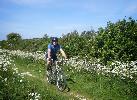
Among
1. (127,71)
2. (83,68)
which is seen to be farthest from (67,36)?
(127,71)

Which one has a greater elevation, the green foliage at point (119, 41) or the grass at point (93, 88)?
the green foliage at point (119, 41)

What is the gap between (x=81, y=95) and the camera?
15.4m

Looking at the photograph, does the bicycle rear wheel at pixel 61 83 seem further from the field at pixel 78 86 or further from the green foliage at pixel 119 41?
the green foliage at pixel 119 41

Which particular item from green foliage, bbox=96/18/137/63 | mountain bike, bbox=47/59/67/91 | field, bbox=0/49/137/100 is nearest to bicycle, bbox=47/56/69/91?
mountain bike, bbox=47/59/67/91

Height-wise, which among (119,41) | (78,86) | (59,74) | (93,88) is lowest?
(93,88)

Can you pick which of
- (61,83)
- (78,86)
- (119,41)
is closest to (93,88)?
(78,86)

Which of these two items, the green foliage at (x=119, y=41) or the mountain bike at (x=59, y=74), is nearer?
the mountain bike at (x=59, y=74)

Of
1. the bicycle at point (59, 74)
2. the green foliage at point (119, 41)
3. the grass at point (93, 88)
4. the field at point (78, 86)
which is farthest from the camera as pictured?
the green foliage at point (119, 41)

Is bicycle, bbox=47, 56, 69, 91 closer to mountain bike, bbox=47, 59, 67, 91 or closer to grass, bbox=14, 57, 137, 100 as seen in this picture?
mountain bike, bbox=47, 59, 67, 91

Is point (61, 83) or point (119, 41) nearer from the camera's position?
point (61, 83)

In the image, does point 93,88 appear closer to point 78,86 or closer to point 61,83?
point 78,86

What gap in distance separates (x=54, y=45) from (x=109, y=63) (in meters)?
6.31

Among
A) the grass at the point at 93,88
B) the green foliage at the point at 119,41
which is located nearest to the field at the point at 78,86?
the grass at the point at 93,88

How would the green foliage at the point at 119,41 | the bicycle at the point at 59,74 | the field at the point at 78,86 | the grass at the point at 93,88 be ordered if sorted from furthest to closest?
the green foliage at the point at 119,41 < the bicycle at the point at 59,74 < the grass at the point at 93,88 < the field at the point at 78,86
